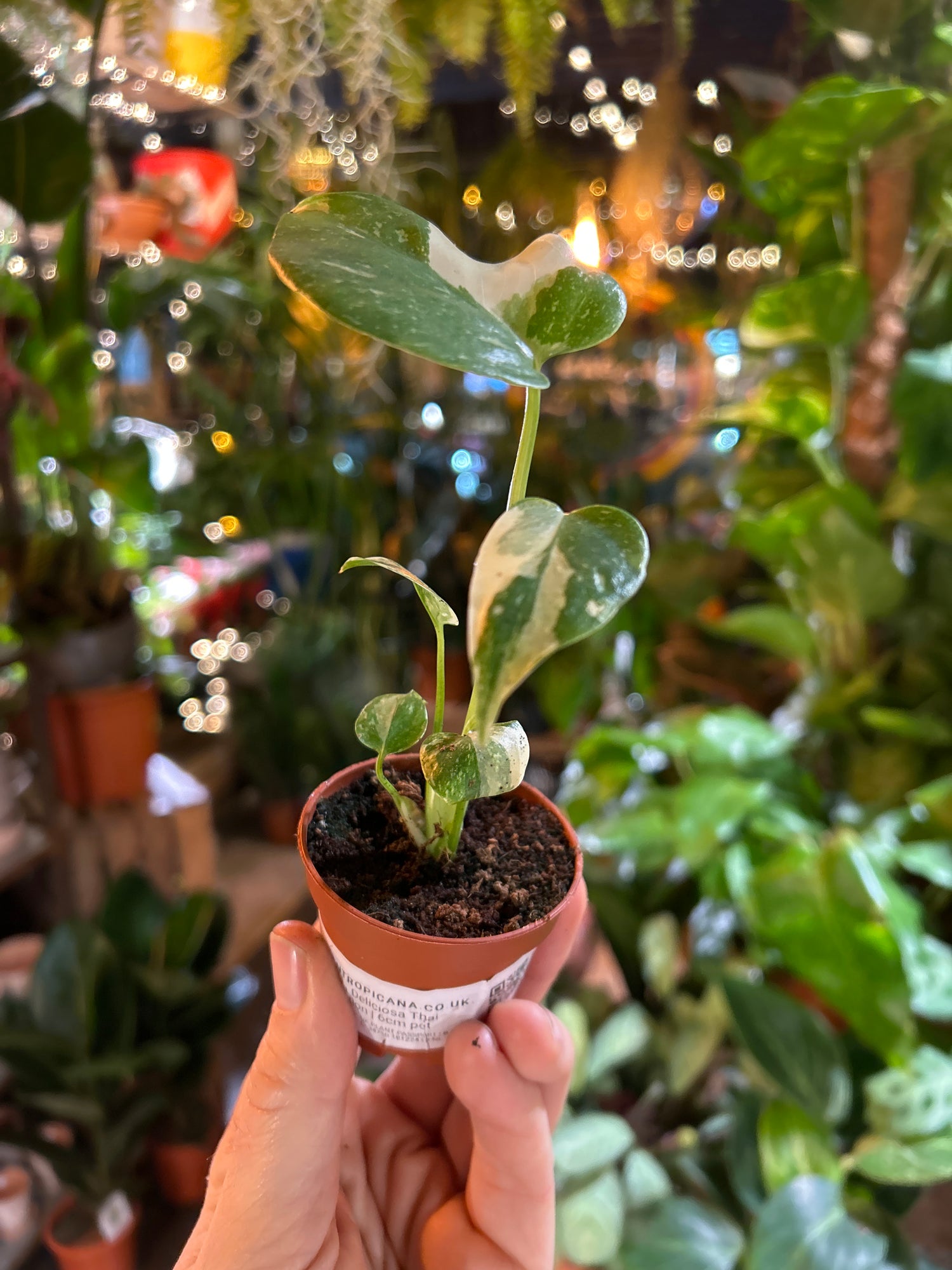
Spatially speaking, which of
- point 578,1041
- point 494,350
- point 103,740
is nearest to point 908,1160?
point 578,1041

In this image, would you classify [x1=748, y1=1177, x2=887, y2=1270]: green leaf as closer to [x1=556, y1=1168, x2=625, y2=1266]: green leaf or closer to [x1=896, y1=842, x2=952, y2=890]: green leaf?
[x1=556, y1=1168, x2=625, y2=1266]: green leaf

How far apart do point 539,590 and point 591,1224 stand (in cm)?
78

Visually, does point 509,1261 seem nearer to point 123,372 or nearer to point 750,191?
point 750,191

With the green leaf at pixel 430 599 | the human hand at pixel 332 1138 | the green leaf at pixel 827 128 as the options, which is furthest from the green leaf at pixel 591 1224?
the green leaf at pixel 827 128

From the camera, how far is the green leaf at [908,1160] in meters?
0.73

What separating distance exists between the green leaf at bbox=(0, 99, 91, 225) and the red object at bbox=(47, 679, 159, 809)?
64cm

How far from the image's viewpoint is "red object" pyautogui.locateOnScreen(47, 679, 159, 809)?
1162 mm

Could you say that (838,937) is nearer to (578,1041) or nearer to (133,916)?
(578,1041)

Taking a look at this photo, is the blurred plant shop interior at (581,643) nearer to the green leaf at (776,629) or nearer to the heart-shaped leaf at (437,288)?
the green leaf at (776,629)

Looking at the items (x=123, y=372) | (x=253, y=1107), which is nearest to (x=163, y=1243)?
(x=253, y=1107)

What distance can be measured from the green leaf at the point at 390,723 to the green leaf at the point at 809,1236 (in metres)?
0.66

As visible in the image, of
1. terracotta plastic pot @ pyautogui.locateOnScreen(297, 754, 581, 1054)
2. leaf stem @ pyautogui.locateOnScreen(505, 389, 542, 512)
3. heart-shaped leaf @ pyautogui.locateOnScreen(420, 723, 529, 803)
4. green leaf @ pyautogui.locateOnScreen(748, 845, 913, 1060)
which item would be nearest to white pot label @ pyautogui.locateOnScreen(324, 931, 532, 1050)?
terracotta plastic pot @ pyautogui.locateOnScreen(297, 754, 581, 1054)

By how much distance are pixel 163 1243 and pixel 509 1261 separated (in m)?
0.88

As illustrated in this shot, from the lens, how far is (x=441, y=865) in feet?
1.38
